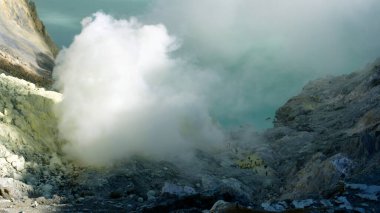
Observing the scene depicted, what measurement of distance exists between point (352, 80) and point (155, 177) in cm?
3299

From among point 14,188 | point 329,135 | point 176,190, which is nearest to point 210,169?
point 176,190

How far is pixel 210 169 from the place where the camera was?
44219mm

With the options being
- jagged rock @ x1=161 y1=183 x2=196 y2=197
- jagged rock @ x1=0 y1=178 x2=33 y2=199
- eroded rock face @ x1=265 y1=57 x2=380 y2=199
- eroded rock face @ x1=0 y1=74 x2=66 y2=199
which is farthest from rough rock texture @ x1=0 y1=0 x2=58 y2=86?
jagged rock @ x1=161 y1=183 x2=196 y2=197

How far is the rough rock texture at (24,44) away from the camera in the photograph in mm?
55812

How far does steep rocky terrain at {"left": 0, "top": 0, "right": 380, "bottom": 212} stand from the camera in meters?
30.0

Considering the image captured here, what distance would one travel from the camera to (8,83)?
4356cm

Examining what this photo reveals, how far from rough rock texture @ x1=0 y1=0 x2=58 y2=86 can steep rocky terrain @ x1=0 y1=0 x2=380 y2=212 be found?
325 millimetres

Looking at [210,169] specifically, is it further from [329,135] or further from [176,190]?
[329,135]

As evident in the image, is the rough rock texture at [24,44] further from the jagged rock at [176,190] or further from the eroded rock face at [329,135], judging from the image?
the jagged rock at [176,190]

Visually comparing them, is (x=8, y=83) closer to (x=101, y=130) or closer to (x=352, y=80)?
(x=101, y=130)

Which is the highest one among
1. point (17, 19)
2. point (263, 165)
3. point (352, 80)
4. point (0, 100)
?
point (17, 19)

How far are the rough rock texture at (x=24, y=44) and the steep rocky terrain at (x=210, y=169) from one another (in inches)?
12.8

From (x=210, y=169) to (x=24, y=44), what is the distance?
2815cm

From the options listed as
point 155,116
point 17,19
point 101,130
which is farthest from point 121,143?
point 17,19
